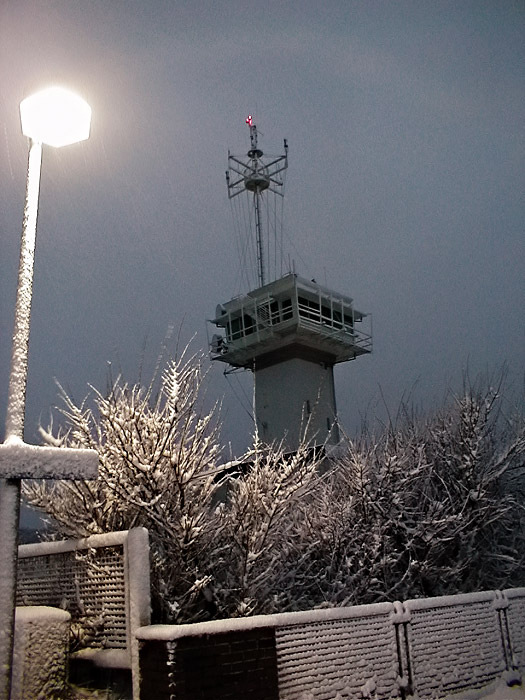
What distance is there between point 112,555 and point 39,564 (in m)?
1.63

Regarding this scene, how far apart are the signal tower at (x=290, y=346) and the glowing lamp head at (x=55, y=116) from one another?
2844 cm

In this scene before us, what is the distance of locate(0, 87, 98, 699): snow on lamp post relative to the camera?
3.87m

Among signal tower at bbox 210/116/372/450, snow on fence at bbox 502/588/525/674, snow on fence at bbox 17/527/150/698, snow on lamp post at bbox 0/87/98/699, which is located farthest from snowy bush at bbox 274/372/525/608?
signal tower at bbox 210/116/372/450

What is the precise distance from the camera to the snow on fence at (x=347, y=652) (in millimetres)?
6223

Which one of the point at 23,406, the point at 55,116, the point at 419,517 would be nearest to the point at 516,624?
the point at 419,517

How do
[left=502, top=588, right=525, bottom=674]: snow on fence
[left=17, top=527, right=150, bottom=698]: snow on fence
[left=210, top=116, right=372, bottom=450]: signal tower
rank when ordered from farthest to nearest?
[left=210, top=116, right=372, bottom=450]: signal tower
[left=502, top=588, right=525, bottom=674]: snow on fence
[left=17, top=527, right=150, bottom=698]: snow on fence

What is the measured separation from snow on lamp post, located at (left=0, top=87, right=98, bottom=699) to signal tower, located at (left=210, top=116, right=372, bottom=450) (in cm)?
2843

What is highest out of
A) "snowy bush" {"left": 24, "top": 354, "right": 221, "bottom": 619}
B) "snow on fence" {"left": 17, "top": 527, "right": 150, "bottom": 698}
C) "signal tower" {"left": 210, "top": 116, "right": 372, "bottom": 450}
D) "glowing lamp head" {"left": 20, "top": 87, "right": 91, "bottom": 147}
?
"signal tower" {"left": 210, "top": 116, "right": 372, "bottom": 450}

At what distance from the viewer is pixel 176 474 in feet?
25.9

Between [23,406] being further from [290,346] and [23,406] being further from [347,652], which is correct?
[290,346]

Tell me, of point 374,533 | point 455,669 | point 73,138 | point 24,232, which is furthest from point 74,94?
point 374,533

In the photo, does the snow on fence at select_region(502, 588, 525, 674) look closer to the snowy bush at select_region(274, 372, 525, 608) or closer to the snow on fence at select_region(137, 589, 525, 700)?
the snow on fence at select_region(137, 589, 525, 700)

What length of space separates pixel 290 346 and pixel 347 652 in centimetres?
2857

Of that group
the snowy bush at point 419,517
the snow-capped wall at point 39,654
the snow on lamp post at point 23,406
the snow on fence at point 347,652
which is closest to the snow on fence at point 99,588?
the snow on fence at point 347,652
